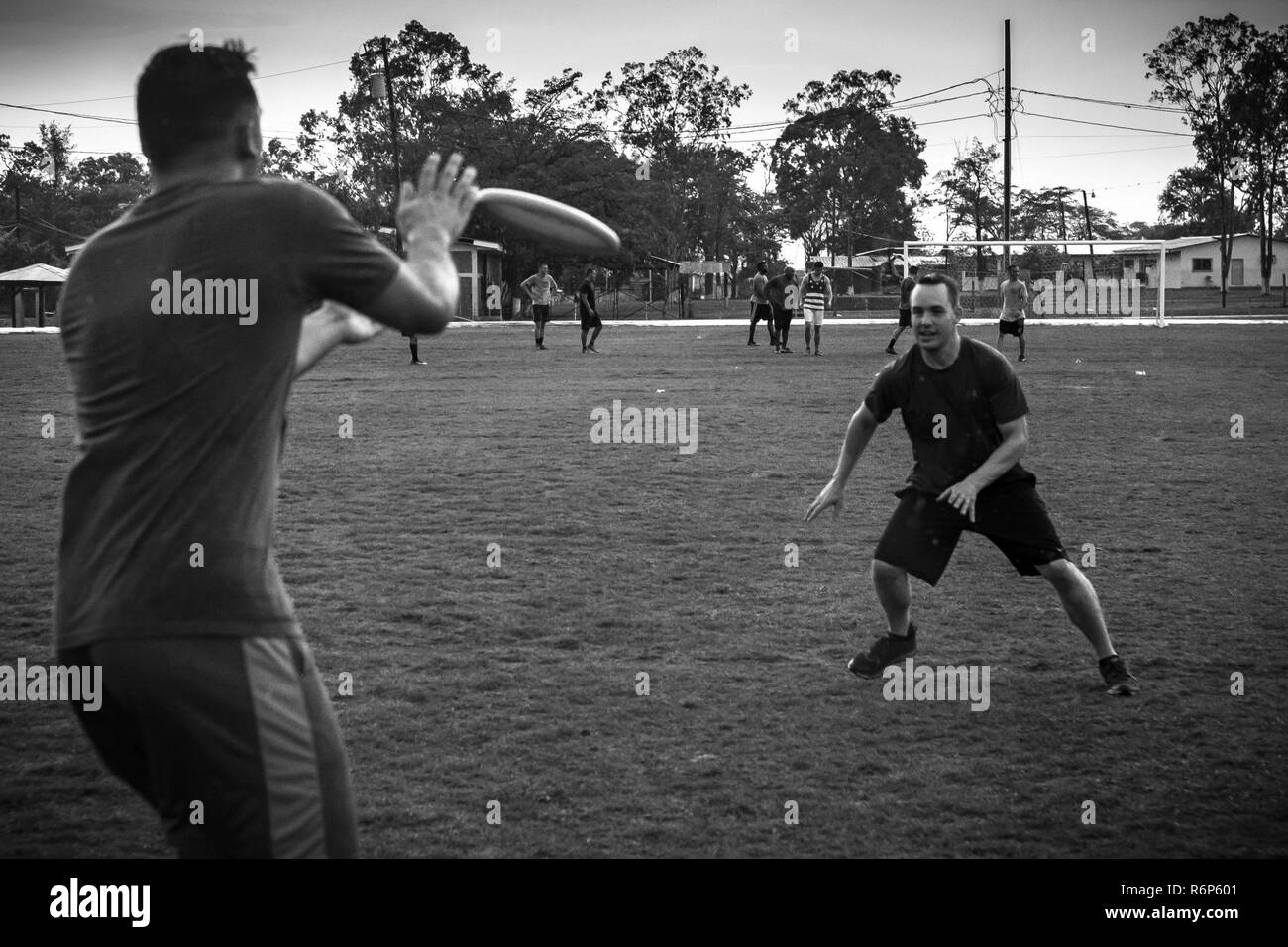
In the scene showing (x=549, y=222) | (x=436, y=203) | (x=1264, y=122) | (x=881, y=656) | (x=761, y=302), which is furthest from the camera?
(x=1264, y=122)

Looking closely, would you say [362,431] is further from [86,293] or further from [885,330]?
[885,330]

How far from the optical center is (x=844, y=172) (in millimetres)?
90125

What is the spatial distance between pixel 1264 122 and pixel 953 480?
75.2 m

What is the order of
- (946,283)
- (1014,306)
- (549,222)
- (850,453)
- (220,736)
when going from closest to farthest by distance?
1. (220,736)
2. (549,222)
3. (946,283)
4. (850,453)
5. (1014,306)

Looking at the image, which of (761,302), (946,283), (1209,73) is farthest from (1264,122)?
(946,283)

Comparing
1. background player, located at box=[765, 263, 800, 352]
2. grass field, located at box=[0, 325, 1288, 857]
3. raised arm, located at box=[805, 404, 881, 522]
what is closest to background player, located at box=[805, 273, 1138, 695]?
raised arm, located at box=[805, 404, 881, 522]

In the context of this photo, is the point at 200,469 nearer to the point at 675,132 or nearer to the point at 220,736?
the point at 220,736

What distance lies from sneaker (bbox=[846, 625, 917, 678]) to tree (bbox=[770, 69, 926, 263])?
82.7 meters

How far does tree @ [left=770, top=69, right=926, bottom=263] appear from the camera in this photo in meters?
86.9

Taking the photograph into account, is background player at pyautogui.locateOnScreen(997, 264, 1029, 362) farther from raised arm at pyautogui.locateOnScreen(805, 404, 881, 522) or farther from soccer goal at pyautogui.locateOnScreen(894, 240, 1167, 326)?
soccer goal at pyautogui.locateOnScreen(894, 240, 1167, 326)

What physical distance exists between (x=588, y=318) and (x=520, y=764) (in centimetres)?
2511

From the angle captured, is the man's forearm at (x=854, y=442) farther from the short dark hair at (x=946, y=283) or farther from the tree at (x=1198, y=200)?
the tree at (x=1198, y=200)

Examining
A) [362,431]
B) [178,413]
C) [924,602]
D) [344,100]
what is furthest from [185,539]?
[344,100]

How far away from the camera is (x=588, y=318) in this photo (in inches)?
1171
